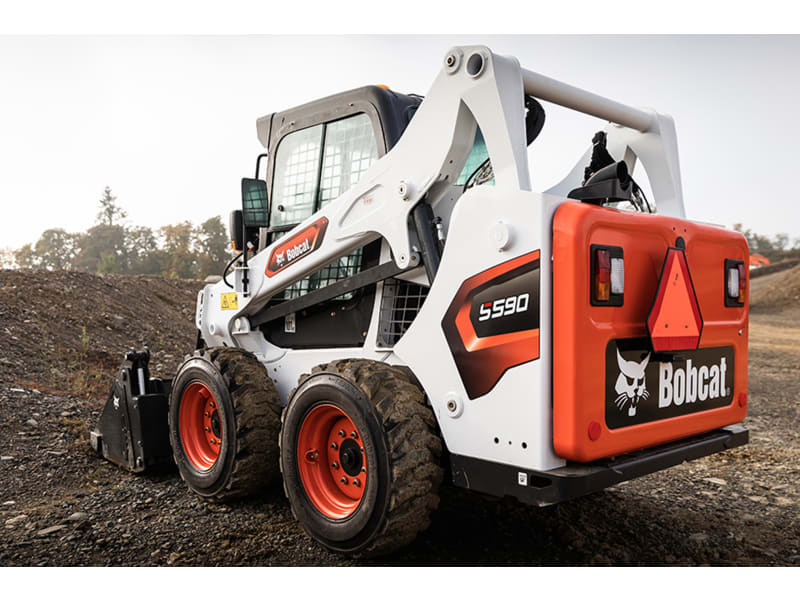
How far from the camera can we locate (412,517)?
317 cm

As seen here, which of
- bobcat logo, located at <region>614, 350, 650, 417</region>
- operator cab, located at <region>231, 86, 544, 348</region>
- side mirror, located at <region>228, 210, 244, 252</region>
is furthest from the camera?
side mirror, located at <region>228, 210, 244, 252</region>

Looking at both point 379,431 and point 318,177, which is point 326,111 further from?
point 379,431

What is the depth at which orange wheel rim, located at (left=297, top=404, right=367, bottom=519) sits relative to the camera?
11.6 ft

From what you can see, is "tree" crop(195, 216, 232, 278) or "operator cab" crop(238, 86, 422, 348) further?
"tree" crop(195, 216, 232, 278)

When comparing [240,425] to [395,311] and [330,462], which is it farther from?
[395,311]

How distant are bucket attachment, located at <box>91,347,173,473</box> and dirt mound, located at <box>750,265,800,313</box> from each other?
78.0 feet

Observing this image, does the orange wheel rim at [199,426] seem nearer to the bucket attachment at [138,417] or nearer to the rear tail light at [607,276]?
the bucket attachment at [138,417]

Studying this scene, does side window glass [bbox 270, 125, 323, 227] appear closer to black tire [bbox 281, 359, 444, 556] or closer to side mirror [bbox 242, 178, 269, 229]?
side mirror [bbox 242, 178, 269, 229]

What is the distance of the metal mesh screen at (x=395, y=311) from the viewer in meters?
3.96

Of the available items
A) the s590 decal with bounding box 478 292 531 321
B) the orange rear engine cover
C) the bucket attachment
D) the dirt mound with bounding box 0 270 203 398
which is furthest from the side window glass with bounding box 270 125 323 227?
the dirt mound with bounding box 0 270 203 398

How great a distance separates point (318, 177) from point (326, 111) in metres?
0.44

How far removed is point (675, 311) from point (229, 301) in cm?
320

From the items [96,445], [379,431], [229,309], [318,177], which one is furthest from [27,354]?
[379,431]

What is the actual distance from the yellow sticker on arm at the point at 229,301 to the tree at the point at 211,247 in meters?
30.3
